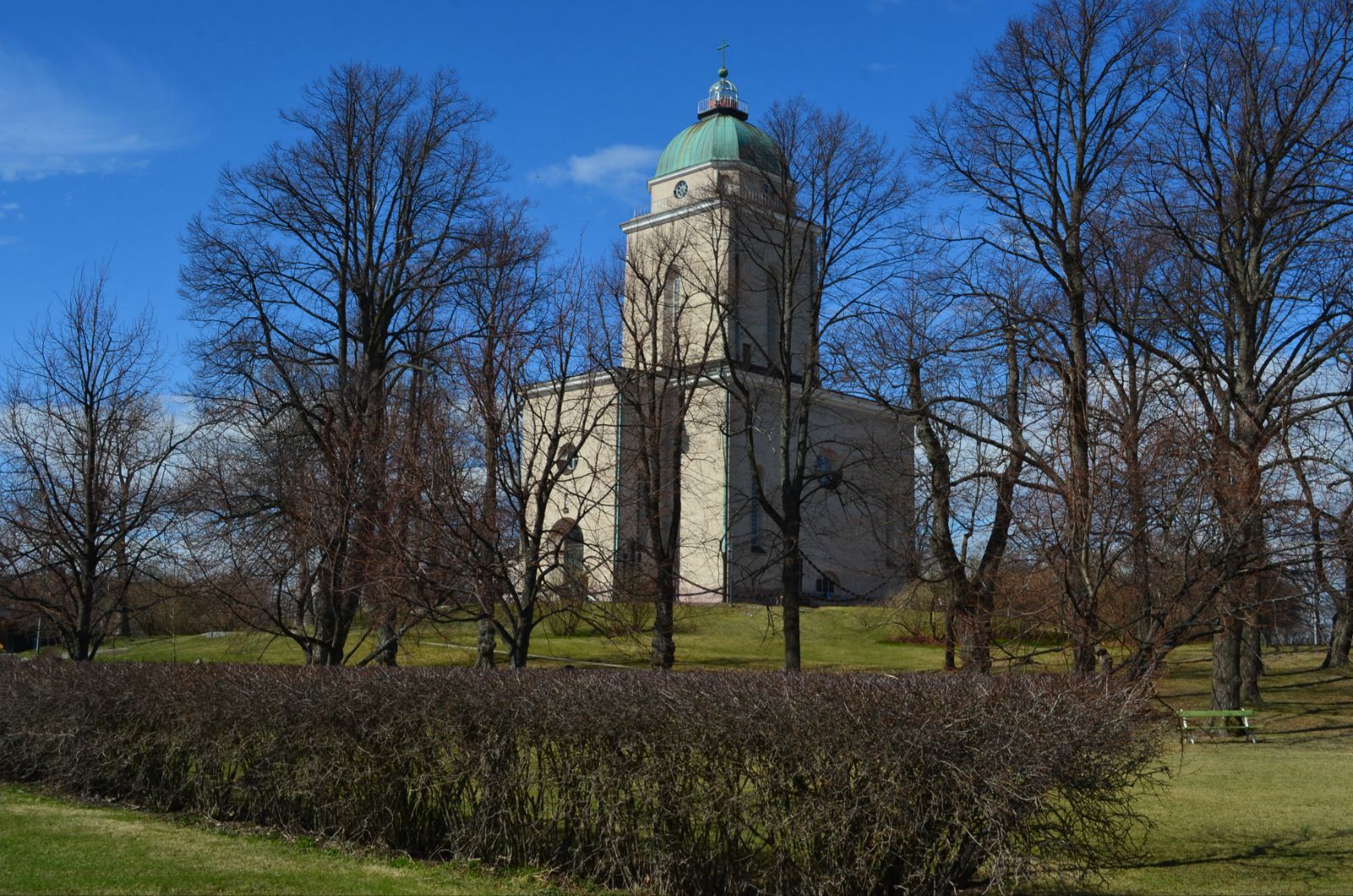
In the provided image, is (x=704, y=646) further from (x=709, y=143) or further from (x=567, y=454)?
(x=567, y=454)

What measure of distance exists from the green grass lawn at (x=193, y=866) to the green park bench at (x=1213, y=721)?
13168 millimetres

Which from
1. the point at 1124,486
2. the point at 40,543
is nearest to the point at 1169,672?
the point at 1124,486

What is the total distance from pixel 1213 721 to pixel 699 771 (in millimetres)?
16322

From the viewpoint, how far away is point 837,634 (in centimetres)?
3566

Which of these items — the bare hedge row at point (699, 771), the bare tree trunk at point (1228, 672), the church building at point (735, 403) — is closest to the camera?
the bare hedge row at point (699, 771)

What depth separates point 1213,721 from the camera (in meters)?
20.8

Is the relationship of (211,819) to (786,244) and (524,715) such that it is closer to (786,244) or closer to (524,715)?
(524,715)

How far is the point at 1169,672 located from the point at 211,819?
23687mm

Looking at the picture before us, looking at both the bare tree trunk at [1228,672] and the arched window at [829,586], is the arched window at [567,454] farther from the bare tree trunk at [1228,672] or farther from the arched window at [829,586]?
the arched window at [829,586]

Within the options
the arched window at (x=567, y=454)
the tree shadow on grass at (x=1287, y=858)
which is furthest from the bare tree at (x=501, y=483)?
the tree shadow on grass at (x=1287, y=858)

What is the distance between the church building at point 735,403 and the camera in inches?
957

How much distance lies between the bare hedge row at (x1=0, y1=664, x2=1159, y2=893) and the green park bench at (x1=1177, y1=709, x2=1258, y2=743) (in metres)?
11.1

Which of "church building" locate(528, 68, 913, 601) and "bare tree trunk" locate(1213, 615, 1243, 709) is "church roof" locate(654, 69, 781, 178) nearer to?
"church building" locate(528, 68, 913, 601)

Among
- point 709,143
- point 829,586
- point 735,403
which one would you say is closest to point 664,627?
point 735,403
